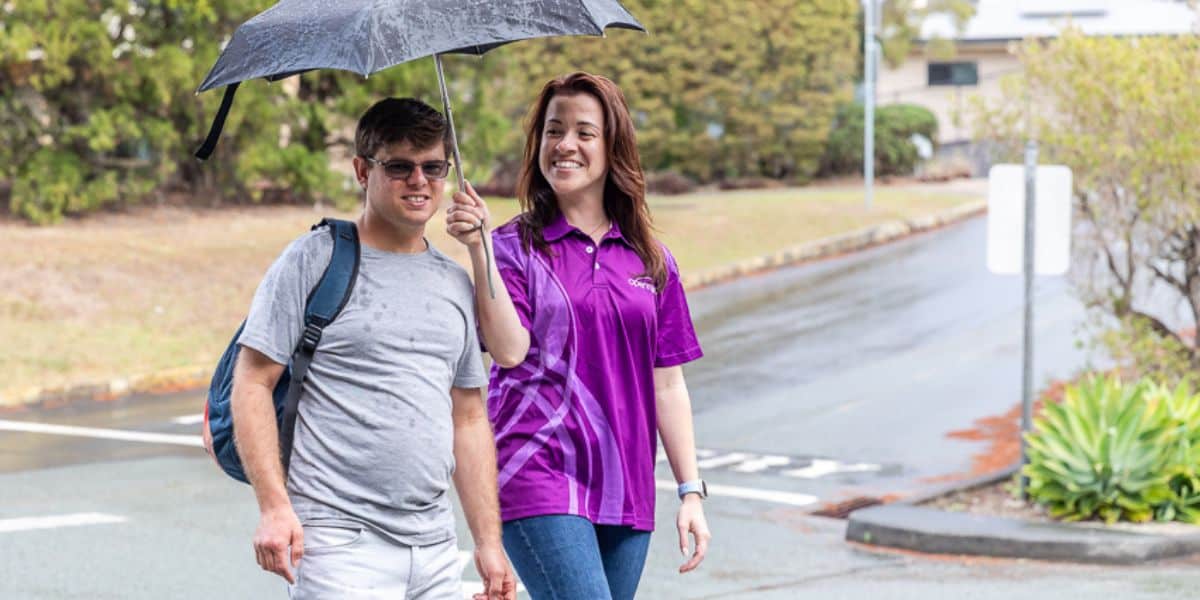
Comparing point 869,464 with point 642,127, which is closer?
point 869,464

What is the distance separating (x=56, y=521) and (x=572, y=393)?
6.02m

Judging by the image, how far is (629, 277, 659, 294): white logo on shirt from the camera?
4789mm

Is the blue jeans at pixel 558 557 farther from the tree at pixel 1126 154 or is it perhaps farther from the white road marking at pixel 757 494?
the tree at pixel 1126 154

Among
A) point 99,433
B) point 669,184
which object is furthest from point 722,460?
point 669,184

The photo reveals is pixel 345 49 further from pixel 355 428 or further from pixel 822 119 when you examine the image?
pixel 822 119

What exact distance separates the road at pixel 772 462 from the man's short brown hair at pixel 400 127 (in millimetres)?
4411

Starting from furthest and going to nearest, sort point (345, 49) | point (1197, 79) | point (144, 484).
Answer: point (1197, 79) → point (144, 484) → point (345, 49)

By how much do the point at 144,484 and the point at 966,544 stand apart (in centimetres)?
487

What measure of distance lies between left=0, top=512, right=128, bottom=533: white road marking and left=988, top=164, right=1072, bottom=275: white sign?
5200mm

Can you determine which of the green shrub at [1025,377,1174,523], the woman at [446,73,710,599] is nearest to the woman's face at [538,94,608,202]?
the woman at [446,73,710,599]

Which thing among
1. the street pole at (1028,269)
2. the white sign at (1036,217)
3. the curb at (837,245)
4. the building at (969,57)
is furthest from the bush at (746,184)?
the white sign at (1036,217)

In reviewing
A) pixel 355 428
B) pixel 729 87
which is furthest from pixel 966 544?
pixel 729 87

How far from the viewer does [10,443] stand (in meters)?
12.9

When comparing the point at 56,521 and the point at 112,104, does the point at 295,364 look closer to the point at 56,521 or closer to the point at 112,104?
the point at 56,521
